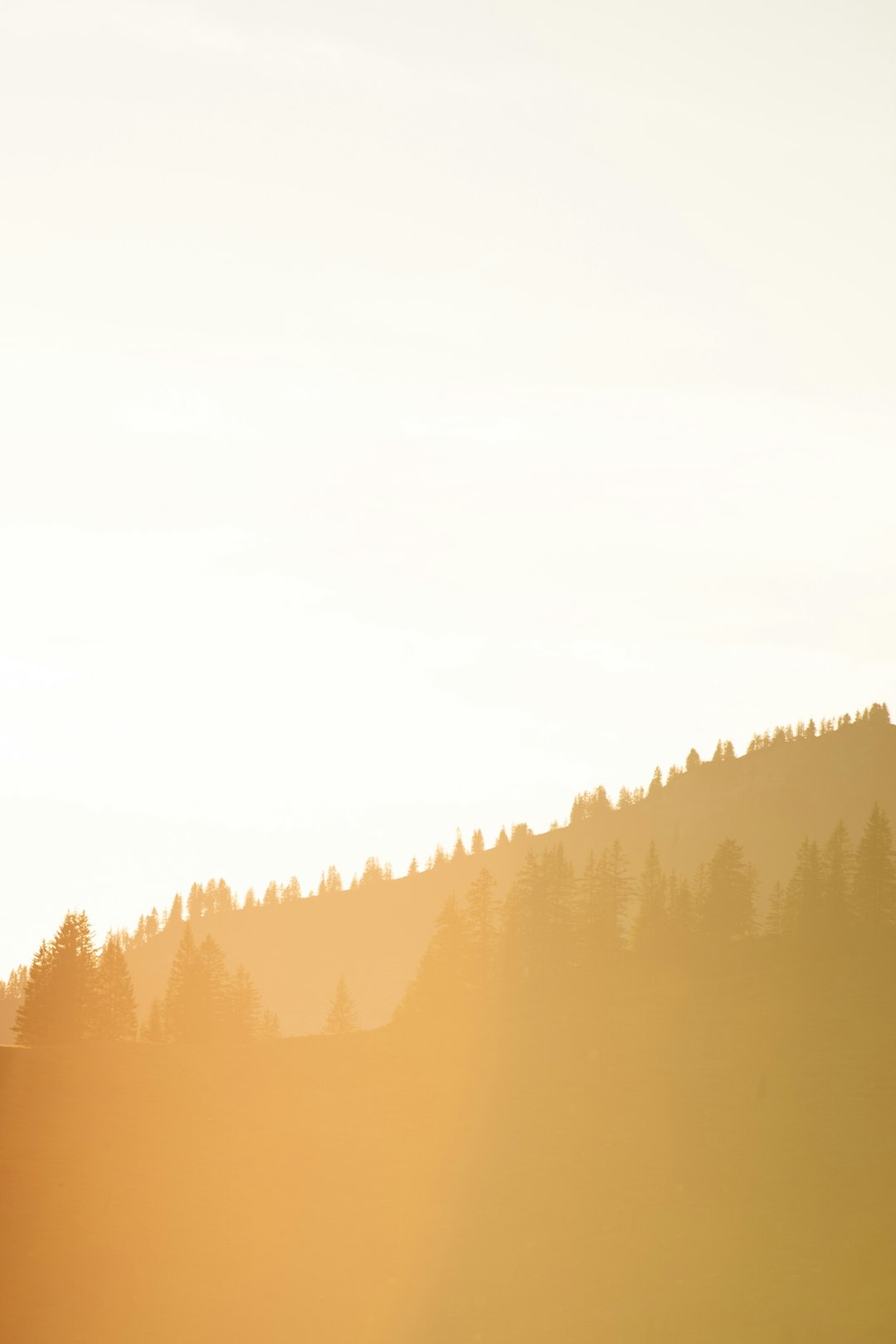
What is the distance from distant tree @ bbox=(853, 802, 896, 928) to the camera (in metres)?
115

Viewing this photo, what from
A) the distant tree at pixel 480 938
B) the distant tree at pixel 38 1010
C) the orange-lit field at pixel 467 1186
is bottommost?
the orange-lit field at pixel 467 1186

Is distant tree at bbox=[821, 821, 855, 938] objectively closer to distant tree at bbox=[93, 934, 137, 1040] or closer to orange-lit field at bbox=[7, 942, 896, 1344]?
orange-lit field at bbox=[7, 942, 896, 1344]

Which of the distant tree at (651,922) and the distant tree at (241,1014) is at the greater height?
the distant tree at (651,922)

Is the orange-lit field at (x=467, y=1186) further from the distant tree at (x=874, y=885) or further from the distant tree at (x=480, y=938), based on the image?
the distant tree at (x=874, y=885)

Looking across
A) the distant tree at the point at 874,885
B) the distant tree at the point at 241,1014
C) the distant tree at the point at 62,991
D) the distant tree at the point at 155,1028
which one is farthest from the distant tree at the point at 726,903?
the distant tree at the point at 62,991

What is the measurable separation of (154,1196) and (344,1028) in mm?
55192

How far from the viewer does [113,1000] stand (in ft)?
330

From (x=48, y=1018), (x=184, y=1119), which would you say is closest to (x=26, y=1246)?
(x=184, y=1119)

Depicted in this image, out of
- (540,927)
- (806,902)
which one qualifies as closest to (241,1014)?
(540,927)

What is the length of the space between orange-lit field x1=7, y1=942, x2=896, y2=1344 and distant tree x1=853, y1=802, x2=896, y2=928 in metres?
19.0

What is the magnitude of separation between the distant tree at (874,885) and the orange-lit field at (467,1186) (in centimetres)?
1899

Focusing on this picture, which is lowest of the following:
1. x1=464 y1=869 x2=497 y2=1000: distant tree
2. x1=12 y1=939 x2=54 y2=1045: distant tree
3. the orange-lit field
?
the orange-lit field

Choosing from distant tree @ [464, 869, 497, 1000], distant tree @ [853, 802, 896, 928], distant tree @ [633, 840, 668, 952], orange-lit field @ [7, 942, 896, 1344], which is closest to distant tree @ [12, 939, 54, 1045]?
orange-lit field @ [7, 942, 896, 1344]

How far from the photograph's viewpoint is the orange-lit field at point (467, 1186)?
5912 cm
